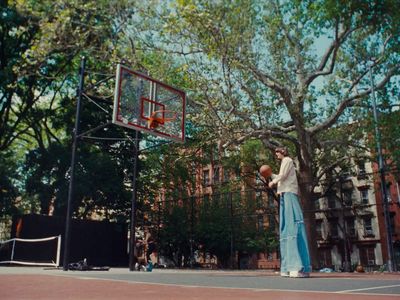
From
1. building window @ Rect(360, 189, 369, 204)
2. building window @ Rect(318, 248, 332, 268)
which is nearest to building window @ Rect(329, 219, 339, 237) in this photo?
building window @ Rect(318, 248, 332, 268)

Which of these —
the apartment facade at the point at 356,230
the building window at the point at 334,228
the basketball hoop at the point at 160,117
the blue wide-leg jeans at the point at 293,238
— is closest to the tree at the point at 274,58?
the basketball hoop at the point at 160,117

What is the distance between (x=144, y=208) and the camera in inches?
975

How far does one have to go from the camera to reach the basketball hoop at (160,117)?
12.0 meters

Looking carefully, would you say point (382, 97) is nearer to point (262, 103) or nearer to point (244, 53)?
point (262, 103)

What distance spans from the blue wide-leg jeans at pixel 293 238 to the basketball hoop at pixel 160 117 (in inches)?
243

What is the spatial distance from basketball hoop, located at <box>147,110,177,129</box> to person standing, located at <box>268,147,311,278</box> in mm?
5915

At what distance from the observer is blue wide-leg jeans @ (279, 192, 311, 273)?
651cm

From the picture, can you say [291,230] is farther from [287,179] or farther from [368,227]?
[368,227]

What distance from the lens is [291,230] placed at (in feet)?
21.7

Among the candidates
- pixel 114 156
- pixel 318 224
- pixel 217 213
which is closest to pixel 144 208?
pixel 114 156

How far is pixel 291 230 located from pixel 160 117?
278 inches

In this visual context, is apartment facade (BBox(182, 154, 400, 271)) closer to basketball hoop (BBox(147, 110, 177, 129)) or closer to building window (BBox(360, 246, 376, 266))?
building window (BBox(360, 246, 376, 266))

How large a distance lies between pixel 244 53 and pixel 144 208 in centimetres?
1383

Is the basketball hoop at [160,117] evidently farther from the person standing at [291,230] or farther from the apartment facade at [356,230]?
the apartment facade at [356,230]
